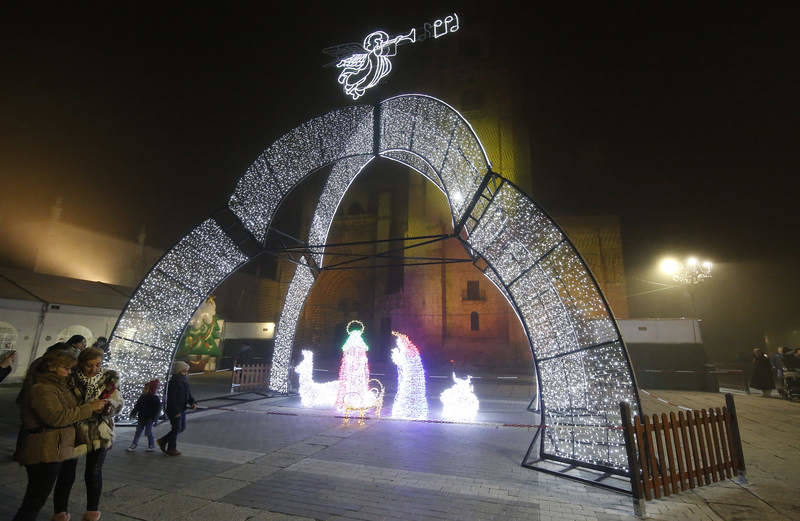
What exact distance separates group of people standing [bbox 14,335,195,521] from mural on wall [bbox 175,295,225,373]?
18.8 meters

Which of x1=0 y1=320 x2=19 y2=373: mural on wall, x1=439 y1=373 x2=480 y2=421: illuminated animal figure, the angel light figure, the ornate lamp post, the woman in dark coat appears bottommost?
x1=439 y1=373 x2=480 y2=421: illuminated animal figure

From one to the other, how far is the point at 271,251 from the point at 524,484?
711 cm

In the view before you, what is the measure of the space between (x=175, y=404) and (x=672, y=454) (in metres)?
6.98

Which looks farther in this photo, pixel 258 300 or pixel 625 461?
pixel 258 300

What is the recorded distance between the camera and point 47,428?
122 inches

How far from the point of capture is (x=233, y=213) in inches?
329

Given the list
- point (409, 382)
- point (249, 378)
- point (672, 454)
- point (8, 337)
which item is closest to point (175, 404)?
point (409, 382)

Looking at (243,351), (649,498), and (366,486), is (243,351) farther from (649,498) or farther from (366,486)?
(649,498)

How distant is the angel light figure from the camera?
9.91 metres

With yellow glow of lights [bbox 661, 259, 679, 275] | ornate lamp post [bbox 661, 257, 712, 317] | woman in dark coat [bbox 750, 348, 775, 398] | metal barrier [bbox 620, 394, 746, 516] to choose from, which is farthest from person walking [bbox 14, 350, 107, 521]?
yellow glow of lights [bbox 661, 259, 679, 275]

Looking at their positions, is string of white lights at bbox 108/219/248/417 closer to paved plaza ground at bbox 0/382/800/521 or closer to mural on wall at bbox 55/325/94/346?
paved plaza ground at bbox 0/382/800/521

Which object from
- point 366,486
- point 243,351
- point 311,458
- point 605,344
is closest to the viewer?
point 366,486

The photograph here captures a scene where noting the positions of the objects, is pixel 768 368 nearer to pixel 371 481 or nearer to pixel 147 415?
pixel 371 481

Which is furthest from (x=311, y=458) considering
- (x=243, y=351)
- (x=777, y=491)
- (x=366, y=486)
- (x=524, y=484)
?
(x=243, y=351)
